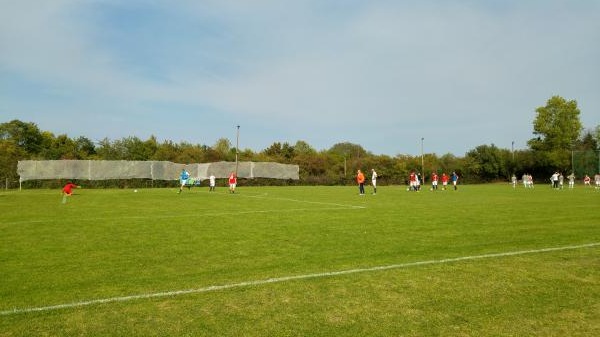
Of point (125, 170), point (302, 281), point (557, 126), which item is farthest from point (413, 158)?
point (302, 281)

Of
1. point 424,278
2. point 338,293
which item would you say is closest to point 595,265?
point 424,278

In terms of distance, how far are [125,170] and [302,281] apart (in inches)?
1701

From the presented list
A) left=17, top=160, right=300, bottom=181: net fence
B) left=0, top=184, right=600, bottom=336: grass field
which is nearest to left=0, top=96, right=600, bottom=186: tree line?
left=17, top=160, right=300, bottom=181: net fence

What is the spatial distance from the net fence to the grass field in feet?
117

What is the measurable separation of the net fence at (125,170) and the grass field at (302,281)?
35517 millimetres

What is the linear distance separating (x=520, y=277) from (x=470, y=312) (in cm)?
186

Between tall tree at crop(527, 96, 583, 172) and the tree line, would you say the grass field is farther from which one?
tall tree at crop(527, 96, 583, 172)

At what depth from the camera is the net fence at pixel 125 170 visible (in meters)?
42.4

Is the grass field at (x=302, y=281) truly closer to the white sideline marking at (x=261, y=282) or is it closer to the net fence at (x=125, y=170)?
the white sideline marking at (x=261, y=282)

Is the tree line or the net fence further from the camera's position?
the tree line

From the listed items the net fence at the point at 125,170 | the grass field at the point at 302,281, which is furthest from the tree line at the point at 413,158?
the grass field at the point at 302,281

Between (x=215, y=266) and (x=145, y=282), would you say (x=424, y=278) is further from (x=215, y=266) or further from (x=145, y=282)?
(x=145, y=282)

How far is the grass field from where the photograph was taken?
4449 mm

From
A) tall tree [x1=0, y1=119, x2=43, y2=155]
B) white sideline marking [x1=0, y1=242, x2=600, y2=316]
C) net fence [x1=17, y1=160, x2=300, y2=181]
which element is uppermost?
tall tree [x1=0, y1=119, x2=43, y2=155]
